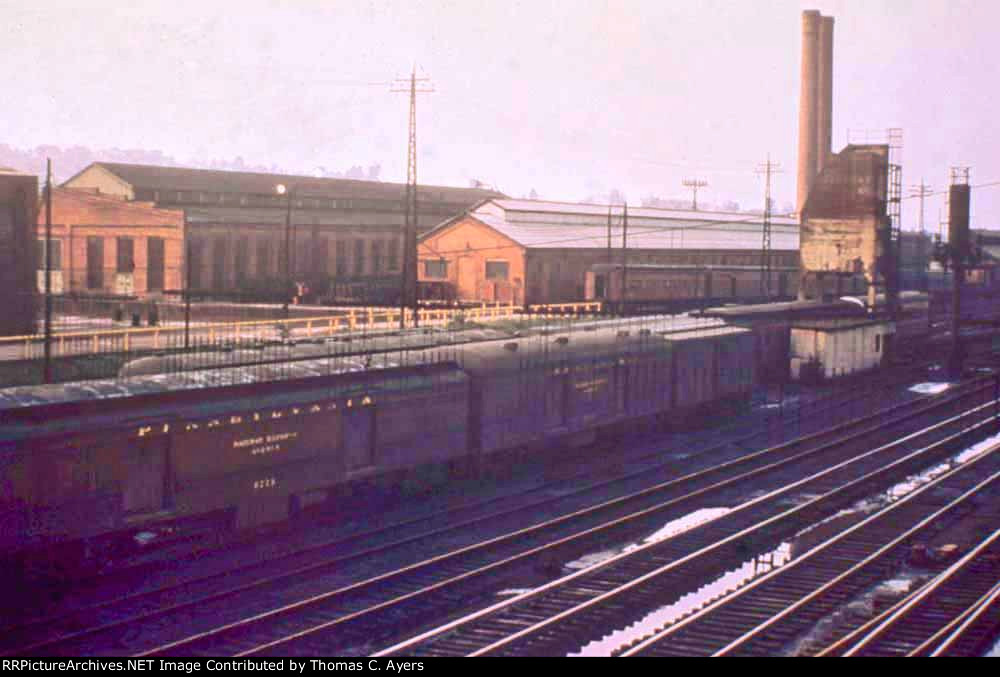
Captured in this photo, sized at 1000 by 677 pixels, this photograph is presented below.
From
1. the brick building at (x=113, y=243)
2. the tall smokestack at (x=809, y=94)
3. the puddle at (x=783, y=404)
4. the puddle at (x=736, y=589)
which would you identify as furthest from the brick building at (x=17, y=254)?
the tall smokestack at (x=809, y=94)

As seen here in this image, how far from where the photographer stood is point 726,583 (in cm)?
1878

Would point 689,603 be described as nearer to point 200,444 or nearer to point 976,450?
point 200,444

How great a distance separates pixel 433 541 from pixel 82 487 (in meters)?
6.50

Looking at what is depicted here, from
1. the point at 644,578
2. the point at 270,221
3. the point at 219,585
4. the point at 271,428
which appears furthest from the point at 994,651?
the point at 270,221

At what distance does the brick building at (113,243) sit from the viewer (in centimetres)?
5650

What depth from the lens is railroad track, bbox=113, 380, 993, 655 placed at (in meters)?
14.9

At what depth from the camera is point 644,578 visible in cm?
1797

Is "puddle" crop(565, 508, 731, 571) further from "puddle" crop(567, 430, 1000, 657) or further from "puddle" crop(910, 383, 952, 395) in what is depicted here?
"puddle" crop(910, 383, 952, 395)

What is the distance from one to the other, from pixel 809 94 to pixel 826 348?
41.0 m

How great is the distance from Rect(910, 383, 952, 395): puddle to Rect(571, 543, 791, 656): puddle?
27680mm

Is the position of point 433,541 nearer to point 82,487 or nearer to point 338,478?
point 338,478

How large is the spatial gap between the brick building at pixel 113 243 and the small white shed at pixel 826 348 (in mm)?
27772

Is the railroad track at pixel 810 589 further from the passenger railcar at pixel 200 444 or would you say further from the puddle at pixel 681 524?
the passenger railcar at pixel 200 444

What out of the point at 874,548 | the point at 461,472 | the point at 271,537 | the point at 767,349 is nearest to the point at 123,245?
the point at 767,349
